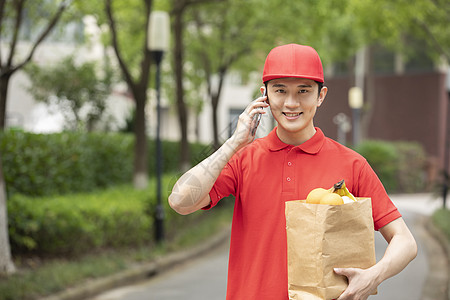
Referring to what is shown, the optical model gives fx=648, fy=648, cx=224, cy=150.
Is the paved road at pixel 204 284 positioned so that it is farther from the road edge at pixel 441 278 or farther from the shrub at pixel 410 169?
the shrub at pixel 410 169

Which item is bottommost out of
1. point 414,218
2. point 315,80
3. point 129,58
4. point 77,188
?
point 414,218

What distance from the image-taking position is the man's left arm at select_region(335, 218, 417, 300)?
2131mm

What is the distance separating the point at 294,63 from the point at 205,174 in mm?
502

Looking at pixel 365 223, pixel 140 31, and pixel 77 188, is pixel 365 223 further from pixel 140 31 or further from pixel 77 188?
pixel 140 31

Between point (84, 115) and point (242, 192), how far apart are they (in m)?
14.0

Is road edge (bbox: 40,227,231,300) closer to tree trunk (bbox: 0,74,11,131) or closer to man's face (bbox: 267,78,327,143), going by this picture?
tree trunk (bbox: 0,74,11,131)

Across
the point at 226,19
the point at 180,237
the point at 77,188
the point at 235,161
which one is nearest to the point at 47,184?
the point at 77,188

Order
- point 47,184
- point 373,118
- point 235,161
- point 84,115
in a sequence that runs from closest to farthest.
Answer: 1. point 235,161
2. point 47,184
3. point 84,115
4. point 373,118

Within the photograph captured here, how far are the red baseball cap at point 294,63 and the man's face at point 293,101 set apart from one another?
51 mm

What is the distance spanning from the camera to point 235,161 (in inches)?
97.7

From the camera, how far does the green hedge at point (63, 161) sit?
9234 mm

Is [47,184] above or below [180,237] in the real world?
above

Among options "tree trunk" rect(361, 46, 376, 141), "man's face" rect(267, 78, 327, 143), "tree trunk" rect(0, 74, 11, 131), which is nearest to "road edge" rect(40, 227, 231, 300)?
"tree trunk" rect(0, 74, 11, 131)

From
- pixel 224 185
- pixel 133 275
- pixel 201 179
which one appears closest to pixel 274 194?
pixel 224 185
